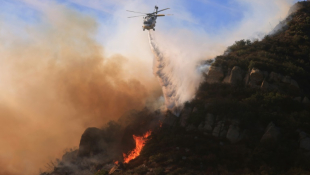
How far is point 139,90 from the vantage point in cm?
6650

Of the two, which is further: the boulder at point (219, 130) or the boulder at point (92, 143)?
the boulder at point (92, 143)

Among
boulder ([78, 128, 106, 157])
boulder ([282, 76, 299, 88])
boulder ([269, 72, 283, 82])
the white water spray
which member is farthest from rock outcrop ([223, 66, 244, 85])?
boulder ([78, 128, 106, 157])

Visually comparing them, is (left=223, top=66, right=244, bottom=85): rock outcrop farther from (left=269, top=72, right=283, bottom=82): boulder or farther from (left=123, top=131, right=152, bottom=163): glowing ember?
(left=123, top=131, right=152, bottom=163): glowing ember

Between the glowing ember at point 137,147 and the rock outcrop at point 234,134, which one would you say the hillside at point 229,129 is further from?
the glowing ember at point 137,147

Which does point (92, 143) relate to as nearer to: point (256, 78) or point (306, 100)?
point (256, 78)

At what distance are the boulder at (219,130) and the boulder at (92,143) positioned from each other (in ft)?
62.7

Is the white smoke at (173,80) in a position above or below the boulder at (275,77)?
above

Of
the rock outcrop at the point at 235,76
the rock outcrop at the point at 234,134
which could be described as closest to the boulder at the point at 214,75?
the rock outcrop at the point at 235,76

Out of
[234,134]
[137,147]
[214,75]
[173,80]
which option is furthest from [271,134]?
[173,80]

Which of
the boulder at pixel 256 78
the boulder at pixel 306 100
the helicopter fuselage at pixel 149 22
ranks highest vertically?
the helicopter fuselage at pixel 149 22

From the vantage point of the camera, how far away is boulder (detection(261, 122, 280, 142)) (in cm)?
3794

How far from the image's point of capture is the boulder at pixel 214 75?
51531mm

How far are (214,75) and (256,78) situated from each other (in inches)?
277

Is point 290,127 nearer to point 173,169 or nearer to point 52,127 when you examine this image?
point 173,169
